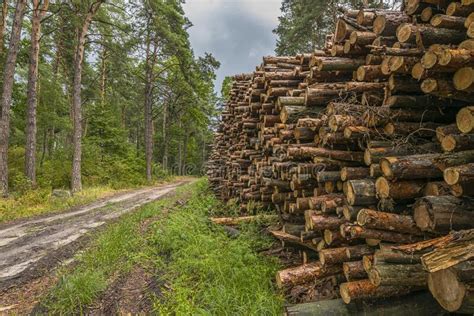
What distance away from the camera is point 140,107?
38.7 meters

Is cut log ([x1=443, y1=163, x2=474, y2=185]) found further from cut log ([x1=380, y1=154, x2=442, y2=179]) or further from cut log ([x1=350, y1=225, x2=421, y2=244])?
cut log ([x1=350, y1=225, x2=421, y2=244])

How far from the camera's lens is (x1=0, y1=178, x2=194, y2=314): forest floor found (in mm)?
4926

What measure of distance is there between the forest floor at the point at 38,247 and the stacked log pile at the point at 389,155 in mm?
3870

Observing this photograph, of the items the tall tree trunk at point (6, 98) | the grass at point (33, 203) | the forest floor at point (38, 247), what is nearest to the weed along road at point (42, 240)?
the forest floor at point (38, 247)

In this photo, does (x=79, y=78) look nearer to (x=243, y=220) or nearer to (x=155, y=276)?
(x=243, y=220)

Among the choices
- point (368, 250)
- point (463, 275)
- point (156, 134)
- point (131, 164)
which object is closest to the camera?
point (463, 275)

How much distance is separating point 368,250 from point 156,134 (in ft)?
136

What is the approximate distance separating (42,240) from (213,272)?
4820 mm

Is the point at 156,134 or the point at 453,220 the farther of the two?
the point at 156,134

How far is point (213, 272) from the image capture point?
5.07 meters

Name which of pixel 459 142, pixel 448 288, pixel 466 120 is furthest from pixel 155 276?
pixel 466 120

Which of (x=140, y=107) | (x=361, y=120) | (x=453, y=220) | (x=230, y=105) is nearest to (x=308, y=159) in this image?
(x=361, y=120)

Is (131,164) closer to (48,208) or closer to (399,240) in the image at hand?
(48,208)

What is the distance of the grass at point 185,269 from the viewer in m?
4.27
